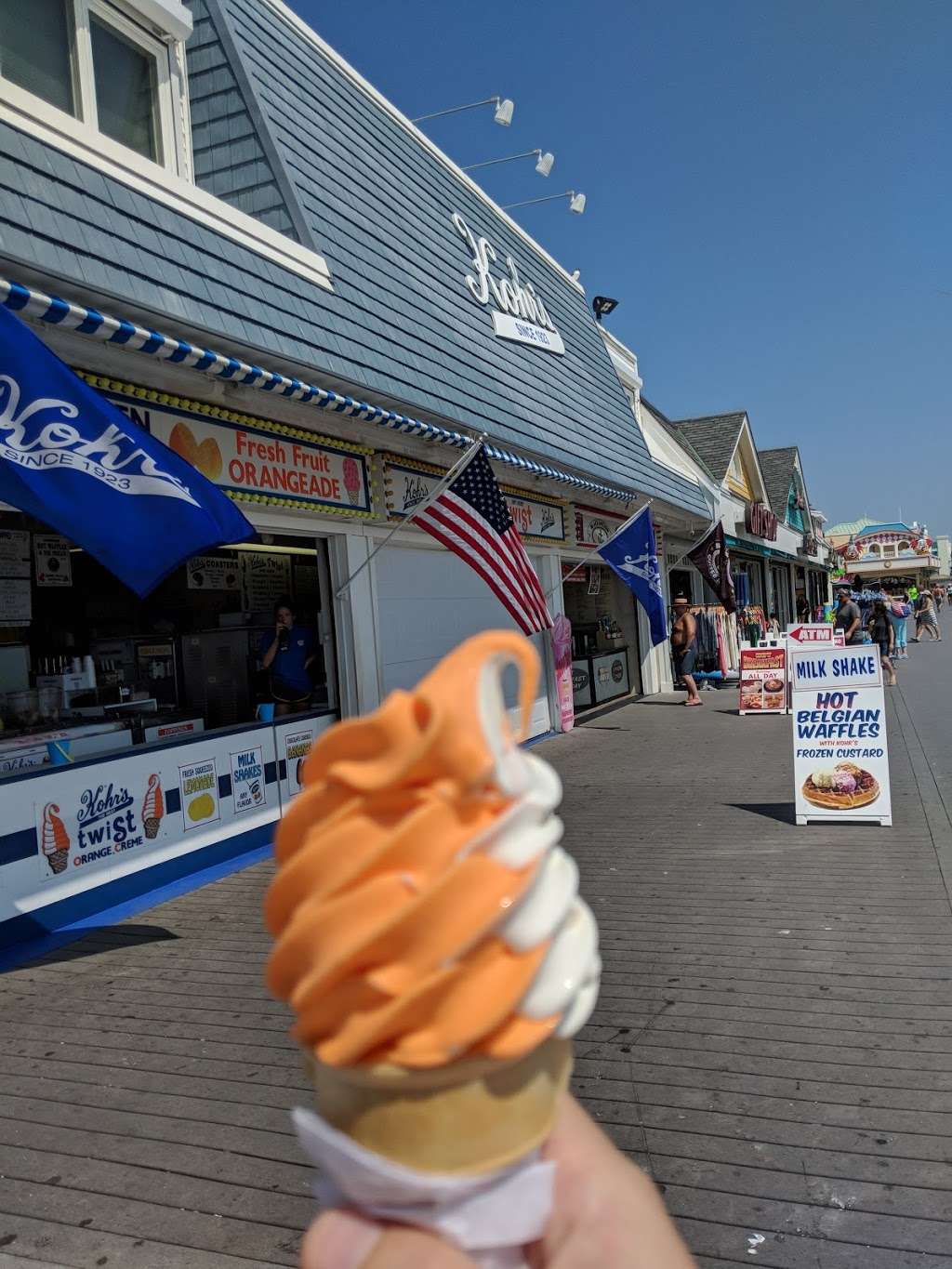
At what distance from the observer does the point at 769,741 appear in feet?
38.5

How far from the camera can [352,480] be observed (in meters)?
8.42

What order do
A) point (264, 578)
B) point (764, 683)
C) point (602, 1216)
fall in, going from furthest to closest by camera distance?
point (764, 683) → point (264, 578) → point (602, 1216)

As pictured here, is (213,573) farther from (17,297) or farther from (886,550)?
(886,550)

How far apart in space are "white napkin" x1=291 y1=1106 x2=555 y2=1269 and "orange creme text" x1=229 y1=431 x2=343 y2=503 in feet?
20.4

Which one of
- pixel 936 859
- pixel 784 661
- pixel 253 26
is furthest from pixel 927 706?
pixel 253 26

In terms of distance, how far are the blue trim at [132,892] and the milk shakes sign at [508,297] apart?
24.7 feet

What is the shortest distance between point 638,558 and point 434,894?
11406 millimetres

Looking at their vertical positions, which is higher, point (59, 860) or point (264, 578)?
point (264, 578)

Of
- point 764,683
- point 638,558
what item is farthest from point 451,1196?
point 764,683

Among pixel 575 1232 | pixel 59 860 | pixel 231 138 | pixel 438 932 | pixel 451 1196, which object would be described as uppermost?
pixel 231 138

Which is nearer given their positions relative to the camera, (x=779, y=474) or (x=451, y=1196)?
(x=451, y=1196)

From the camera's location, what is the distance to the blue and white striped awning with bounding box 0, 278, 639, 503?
4625 mm

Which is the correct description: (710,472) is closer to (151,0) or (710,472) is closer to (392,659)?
(392,659)

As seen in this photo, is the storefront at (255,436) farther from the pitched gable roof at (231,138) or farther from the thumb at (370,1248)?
the thumb at (370,1248)
